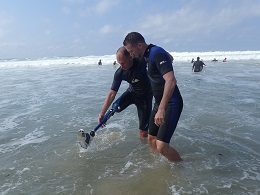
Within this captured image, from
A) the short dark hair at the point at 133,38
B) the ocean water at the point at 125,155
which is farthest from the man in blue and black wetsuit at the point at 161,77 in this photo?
the ocean water at the point at 125,155

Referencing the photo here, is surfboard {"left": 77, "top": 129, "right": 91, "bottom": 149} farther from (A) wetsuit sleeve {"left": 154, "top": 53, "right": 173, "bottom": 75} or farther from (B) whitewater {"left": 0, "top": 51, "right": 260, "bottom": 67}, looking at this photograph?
(B) whitewater {"left": 0, "top": 51, "right": 260, "bottom": 67}

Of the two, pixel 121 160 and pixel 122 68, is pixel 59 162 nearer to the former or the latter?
pixel 121 160

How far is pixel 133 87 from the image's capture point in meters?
5.68

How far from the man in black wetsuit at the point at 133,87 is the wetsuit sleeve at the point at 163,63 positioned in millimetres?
1186

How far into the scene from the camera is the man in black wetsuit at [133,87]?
5.22 metres

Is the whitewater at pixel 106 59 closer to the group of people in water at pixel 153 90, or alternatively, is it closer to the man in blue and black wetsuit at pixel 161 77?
the group of people in water at pixel 153 90

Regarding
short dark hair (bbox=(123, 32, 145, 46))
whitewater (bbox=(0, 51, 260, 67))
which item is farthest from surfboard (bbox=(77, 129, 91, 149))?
whitewater (bbox=(0, 51, 260, 67))

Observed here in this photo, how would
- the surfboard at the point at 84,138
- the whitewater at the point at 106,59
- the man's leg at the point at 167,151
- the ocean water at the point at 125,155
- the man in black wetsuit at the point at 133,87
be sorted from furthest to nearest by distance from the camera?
the whitewater at the point at 106,59, the man in black wetsuit at the point at 133,87, the surfboard at the point at 84,138, the man's leg at the point at 167,151, the ocean water at the point at 125,155

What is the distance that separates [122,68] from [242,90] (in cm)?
844

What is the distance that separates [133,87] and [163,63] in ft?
6.10

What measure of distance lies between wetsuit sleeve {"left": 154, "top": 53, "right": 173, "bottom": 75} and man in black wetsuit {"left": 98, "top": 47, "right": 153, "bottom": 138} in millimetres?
1186

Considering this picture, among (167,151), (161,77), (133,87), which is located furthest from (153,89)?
(133,87)

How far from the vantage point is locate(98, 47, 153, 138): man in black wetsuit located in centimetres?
522

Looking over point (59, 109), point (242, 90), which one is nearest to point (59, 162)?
point (59, 109)
